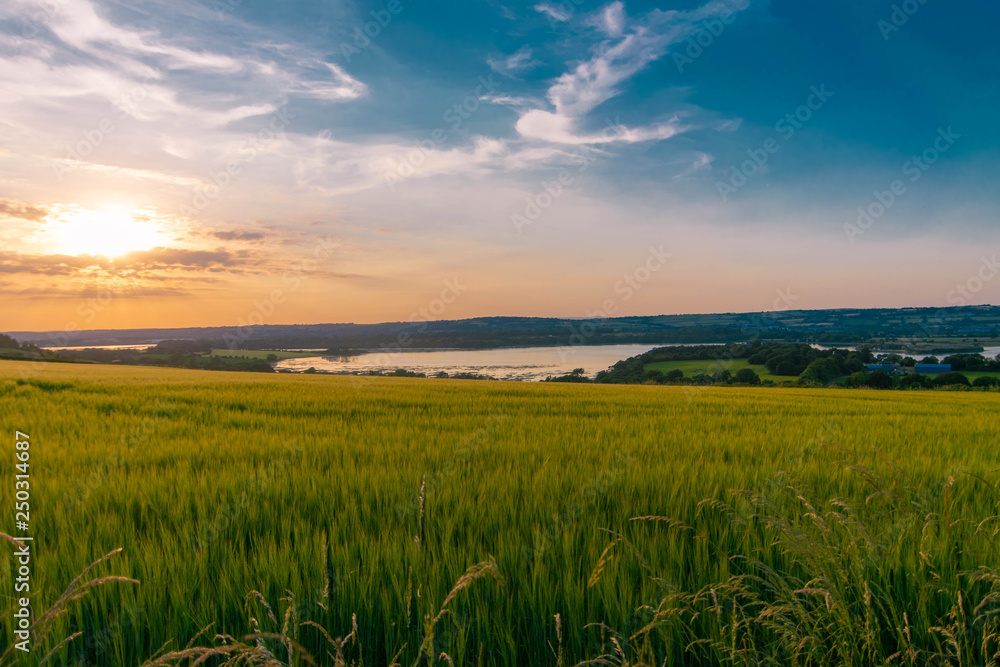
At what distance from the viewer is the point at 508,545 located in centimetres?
244

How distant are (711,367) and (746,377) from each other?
4804 mm

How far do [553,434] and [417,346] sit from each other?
78.3 metres

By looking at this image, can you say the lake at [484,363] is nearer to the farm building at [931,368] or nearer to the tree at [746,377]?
the tree at [746,377]

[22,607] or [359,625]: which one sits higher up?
[22,607]

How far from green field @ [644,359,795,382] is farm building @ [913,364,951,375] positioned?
15524mm

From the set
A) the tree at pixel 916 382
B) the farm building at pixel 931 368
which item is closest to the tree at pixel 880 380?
the tree at pixel 916 382

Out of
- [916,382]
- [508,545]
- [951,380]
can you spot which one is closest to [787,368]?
[916,382]

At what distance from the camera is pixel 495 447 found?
16.4 feet

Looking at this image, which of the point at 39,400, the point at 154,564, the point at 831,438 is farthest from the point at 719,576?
the point at 39,400

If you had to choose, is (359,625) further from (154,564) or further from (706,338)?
(706,338)

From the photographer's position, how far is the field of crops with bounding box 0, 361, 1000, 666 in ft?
5.90

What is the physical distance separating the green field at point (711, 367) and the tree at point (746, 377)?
59cm

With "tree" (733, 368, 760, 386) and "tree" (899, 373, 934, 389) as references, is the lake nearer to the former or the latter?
"tree" (733, 368, 760, 386)

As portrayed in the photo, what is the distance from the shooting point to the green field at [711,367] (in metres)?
40.6
